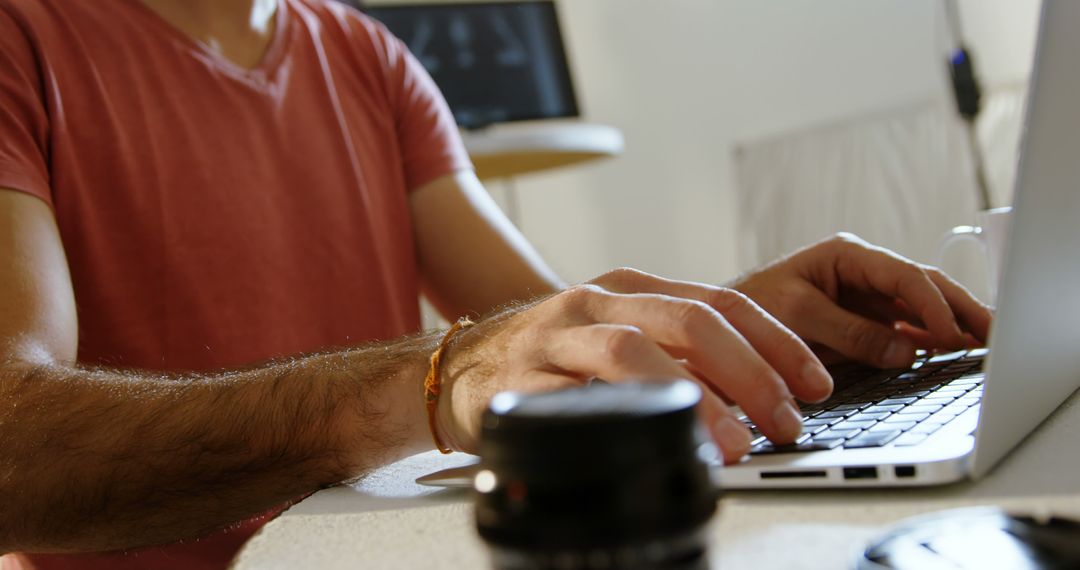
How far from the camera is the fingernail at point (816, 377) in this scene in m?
0.47

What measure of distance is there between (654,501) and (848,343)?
0.54 m

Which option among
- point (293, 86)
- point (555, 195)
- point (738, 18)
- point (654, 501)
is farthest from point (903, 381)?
point (555, 195)

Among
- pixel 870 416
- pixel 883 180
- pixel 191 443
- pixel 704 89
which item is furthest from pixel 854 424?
pixel 704 89

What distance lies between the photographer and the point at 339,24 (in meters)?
1.23

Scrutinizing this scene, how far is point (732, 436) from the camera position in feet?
1.34

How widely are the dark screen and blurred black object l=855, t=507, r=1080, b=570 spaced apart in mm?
1563

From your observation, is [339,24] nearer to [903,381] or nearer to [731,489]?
[903,381]

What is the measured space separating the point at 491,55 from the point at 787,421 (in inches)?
60.5

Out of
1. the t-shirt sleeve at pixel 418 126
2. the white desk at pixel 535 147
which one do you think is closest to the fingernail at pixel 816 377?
the t-shirt sleeve at pixel 418 126

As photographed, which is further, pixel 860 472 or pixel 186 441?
pixel 186 441

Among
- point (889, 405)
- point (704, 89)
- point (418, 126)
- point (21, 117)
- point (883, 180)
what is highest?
point (21, 117)

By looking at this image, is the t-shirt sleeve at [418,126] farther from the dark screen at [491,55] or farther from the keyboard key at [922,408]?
the keyboard key at [922,408]

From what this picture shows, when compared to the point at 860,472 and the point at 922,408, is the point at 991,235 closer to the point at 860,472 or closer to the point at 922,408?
the point at 922,408

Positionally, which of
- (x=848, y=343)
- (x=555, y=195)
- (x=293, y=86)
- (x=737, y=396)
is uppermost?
(x=293, y=86)
